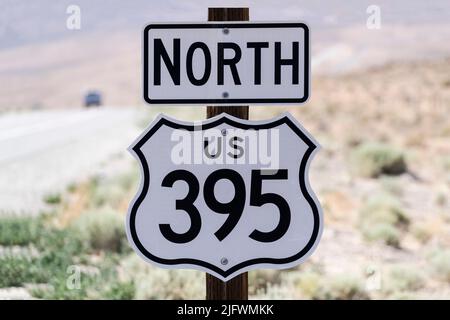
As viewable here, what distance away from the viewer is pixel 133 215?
175 inches

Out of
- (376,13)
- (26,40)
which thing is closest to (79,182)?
(376,13)

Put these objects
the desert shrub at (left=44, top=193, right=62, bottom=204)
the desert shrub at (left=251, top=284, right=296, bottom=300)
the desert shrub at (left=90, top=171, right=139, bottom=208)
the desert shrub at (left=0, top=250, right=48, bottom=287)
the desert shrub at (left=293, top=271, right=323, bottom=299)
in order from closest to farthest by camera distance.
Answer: the desert shrub at (left=251, top=284, right=296, bottom=300) < the desert shrub at (left=0, top=250, right=48, bottom=287) < the desert shrub at (left=293, top=271, right=323, bottom=299) < the desert shrub at (left=90, top=171, right=139, bottom=208) < the desert shrub at (left=44, top=193, right=62, bottom=204)

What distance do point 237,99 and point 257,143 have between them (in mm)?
219

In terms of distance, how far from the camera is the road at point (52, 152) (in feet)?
59.8

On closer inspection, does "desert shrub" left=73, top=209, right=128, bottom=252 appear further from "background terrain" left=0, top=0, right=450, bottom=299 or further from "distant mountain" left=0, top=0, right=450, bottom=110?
"distant mountain" left=0, top=0, right=450, bottom=110

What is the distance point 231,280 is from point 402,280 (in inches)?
256

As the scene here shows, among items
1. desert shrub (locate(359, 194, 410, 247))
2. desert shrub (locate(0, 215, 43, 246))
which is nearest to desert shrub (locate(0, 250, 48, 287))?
desert shrub (locate(0, 215, 43, 246))

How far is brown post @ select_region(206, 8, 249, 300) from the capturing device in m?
4.44

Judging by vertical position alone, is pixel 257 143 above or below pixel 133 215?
above

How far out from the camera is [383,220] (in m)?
14.7

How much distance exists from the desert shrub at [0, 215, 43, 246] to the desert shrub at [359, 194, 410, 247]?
4465 mm

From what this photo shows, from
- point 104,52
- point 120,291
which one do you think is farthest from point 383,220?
point 104,52

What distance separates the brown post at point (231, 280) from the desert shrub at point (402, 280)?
5941 mm

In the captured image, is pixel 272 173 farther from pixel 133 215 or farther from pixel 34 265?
pixel 34 265
